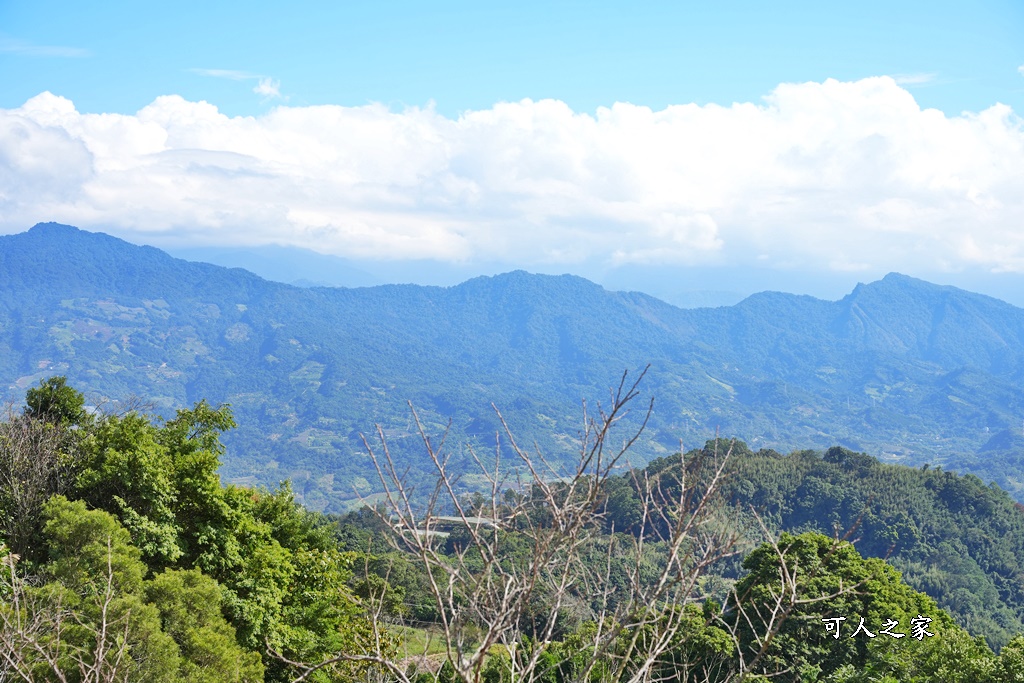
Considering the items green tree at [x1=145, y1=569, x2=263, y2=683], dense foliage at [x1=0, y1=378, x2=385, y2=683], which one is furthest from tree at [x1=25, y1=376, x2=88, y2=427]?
green tree at [x1=145, y1=569, x2=263, y2=683]

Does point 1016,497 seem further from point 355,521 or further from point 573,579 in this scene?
point 573,579

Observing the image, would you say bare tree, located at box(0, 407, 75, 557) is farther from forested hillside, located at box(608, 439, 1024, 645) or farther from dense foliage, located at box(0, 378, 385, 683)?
forested hillside, located at box(608, 439, 1024, 645)

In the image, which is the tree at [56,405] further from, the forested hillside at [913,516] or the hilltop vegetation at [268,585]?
the forested hillside at [913,516]

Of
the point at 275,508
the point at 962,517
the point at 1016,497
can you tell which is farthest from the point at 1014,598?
the point at 1016,497

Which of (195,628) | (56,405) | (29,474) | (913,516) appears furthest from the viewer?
(913,516)

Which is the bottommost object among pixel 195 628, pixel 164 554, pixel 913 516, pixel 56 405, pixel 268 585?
pixel 913 516

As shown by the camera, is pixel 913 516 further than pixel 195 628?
Yes

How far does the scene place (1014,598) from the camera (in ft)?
163

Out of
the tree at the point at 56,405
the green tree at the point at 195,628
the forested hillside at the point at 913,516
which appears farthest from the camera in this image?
the forested hillside at the point at 913,516

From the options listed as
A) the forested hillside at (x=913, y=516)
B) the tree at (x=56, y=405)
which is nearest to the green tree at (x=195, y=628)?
the tree at (x=56, y=405)

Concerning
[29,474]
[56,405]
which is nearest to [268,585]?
[29,474]

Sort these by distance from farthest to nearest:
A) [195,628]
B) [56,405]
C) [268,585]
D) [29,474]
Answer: [56,405] < [268,585] < [29,474] < [195,628]

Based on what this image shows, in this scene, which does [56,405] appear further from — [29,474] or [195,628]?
[195,628]

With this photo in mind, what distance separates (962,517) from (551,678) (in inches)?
1889
